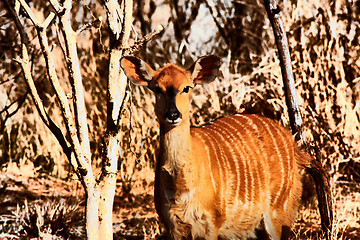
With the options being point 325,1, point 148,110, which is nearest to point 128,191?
point 148,110

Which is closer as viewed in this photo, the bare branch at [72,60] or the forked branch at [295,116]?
the bare branch at [72,60]

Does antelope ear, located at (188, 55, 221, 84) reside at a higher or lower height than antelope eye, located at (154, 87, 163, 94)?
higher

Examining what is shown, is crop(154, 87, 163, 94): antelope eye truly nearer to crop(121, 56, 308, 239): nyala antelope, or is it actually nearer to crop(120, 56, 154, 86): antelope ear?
crop(121, 56, 308, 239): nyala antelope

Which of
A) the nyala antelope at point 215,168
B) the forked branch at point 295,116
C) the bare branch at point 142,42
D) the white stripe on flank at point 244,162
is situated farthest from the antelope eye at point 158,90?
the forked branch at point 295,116

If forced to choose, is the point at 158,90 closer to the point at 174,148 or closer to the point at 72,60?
the point at 174,148

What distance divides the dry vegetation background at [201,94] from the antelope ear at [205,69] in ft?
5.72

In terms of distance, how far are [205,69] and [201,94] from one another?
269cm

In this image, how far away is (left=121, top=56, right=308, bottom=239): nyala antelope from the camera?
10.9 ft

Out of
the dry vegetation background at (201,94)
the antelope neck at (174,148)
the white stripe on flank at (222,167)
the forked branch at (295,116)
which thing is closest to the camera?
the antelope neck at (174,148)

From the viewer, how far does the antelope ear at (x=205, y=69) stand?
3576mm

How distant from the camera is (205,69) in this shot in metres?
3.62

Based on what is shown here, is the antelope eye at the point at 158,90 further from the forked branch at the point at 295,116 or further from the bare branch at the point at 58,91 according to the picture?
the forked branch at the point at 295,116

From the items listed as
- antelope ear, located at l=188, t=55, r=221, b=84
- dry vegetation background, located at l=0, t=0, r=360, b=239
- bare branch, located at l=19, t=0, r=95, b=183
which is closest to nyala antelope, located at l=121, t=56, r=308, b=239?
antelope ear, located at l=188, t=55, r=221, b=84

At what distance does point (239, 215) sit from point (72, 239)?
5.56ft
